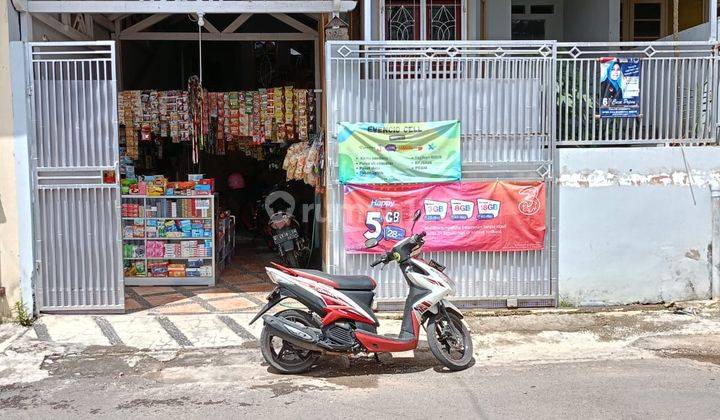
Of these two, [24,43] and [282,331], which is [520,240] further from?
[24,43]

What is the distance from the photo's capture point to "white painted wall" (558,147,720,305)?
24.8ft

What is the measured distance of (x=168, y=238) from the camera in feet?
29.8

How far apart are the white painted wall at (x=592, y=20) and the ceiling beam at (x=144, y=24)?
719 cm

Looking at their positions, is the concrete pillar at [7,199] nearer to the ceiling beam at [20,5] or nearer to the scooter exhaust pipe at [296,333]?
the ceiling beam at [20,5]

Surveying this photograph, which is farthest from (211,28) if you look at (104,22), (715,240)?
(715,240)

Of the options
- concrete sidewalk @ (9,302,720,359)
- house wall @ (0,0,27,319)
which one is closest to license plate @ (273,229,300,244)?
concrete sidewalk @ (9,302,720,359)

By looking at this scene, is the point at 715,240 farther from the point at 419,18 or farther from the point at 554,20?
the point at 554,20

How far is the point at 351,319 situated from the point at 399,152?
2369 millimetres

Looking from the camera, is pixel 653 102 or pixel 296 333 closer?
pixel 296 333

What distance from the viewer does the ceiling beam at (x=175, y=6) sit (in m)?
7.05

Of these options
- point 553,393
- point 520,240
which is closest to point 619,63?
point 520,240

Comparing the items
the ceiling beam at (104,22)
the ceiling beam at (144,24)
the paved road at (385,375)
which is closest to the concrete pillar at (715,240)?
the paved road at (385,375)

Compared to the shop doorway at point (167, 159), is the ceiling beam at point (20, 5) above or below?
above

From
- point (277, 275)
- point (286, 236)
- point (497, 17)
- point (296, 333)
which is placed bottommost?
point (296, 333)
